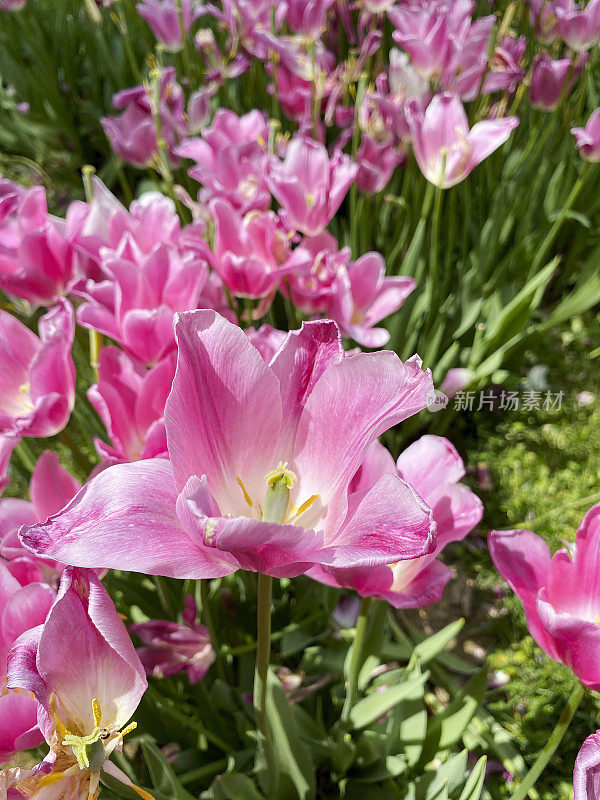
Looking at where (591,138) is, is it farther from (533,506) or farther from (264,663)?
(264,663)

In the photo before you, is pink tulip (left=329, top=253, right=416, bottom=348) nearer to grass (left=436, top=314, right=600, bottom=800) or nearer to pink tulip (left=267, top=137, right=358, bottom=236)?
pink tulip (left=267, top=137, right=358, bottom=236)

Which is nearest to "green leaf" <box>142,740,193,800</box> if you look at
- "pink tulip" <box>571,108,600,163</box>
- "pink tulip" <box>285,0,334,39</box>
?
"pink tulip" <box>571,108,600,163</box>

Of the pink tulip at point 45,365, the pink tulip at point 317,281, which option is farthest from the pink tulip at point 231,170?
the pink tulip at point 45,365

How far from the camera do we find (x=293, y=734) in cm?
82

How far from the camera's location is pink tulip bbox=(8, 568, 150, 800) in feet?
1.53

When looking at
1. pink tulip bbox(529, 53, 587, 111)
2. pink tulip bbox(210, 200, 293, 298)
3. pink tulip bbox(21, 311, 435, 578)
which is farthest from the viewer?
pink tulip bbox(529, 53, 587, 111)

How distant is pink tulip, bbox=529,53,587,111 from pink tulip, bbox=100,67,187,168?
1005 millimetres

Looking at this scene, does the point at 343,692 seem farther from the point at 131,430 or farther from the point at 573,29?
the point at 573,29

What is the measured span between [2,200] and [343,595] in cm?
94

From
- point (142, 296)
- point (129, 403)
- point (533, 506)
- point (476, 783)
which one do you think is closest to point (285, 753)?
point (476, 783)

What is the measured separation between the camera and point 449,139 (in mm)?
1328

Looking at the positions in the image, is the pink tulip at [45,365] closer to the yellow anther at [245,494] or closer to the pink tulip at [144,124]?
the yellow anther at [245,494]

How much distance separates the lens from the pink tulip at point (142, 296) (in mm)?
781

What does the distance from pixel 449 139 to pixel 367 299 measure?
400 mm
